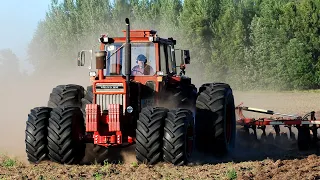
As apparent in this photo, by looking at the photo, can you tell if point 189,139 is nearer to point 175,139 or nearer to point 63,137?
point 175,139

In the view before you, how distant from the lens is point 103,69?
12.2 m

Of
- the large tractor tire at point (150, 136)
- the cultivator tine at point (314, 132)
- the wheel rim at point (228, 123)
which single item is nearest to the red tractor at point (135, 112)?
the large tractor tire at point (150, 136)

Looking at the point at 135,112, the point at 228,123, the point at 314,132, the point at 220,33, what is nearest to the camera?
the point at 135,112

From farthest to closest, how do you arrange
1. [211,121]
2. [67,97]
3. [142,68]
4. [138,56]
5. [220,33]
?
[220,33] → [67,97] → [211,121] → [138,56] → [142,68]

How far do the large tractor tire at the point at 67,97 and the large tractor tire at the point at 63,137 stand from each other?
1.57m

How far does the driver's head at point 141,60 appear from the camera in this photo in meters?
12.5

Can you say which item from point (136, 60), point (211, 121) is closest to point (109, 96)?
Answer: point (136, 60)

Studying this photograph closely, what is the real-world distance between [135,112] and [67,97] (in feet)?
6.48

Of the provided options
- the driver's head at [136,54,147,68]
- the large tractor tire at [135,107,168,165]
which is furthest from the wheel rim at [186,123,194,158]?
the driver's head at [136,54,147,68]

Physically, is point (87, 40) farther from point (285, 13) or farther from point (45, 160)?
point (45, 160)

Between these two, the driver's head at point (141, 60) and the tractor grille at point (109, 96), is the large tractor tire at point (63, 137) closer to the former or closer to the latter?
the tractor grille at point (109, 96)

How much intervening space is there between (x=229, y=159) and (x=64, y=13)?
42999 mm

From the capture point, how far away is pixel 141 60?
12.5m

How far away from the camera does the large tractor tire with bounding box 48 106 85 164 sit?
11.3 metres
